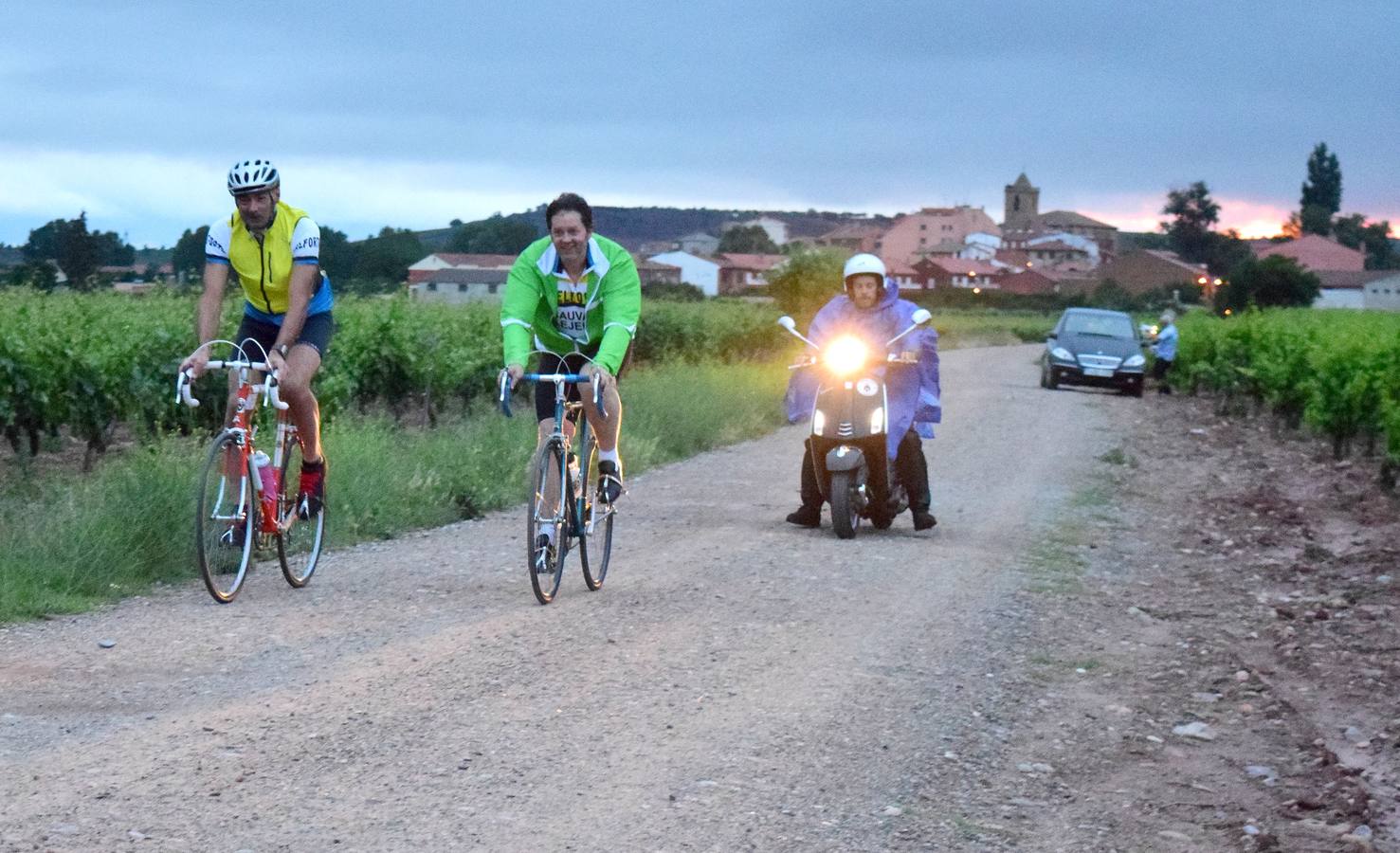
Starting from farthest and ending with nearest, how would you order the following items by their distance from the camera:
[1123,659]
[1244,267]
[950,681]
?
[1244,267]
[1123,659]
[950,681]

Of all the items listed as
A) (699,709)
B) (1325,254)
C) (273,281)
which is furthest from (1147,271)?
(699,709)

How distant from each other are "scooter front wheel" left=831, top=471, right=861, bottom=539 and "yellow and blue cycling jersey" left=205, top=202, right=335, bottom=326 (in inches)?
175

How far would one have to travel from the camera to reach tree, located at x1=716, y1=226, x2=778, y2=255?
161 m

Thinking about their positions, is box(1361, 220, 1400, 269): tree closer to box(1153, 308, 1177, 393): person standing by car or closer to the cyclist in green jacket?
box(1153, 308, 1177, 393): person standing by car

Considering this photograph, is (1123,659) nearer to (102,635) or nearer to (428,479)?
(102,635)

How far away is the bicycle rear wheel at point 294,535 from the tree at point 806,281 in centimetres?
5653

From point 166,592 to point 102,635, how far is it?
118cm

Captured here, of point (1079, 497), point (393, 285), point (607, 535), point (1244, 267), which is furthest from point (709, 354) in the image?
point (1244, 267)

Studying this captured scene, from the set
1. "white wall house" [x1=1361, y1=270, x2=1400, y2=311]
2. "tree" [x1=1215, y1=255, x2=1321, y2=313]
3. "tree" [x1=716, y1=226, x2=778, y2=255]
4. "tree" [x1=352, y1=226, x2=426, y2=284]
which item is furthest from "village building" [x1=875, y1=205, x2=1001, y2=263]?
"tree" [x1=352, y1=226, x2=426, y2=284]

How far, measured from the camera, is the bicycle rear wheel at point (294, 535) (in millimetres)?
8398

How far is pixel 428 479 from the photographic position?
40.7ft

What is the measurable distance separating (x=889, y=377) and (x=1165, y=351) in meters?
24.0

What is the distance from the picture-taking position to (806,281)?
68.8 meters

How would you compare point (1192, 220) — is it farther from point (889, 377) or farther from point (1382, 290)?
point (889, 377)
